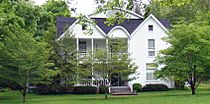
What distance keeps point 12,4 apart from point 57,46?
12.1 m

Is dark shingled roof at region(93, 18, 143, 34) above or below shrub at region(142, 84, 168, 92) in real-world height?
above

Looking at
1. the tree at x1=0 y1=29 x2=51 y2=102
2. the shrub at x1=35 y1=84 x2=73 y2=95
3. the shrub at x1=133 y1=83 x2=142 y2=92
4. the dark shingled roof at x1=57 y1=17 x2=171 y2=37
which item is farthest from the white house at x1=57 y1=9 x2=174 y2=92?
the tree at x1=0 y1=29 x2=51 y2=102

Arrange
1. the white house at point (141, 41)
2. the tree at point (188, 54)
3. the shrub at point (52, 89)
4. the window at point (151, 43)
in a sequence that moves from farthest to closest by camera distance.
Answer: the window at point (151, 43), the white house at point (141, 41), the shrub at point (52, 89), the tree at point (188, 54)

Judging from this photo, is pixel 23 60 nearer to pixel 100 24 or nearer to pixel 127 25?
pixel 100 24

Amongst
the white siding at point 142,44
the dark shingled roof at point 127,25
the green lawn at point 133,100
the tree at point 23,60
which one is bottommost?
the green lawn at point 133,100

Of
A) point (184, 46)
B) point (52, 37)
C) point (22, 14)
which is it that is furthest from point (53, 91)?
point (184, 46)

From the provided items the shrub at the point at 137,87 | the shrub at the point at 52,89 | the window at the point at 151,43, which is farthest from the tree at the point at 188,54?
the window at the point at 151,43

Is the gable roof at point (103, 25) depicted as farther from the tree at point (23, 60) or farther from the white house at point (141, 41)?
the tree at point (23, 60)

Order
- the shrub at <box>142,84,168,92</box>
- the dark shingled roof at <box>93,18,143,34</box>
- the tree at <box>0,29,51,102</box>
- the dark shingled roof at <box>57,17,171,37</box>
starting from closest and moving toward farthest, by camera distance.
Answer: the tree at <box>0,29,51,102</box>, the shrub at <box>142,84,168,92</box>, the dark shingled roof at <box>57,17,171,37</box>, the dark shingled roof at <box>93,18,143,34</box>

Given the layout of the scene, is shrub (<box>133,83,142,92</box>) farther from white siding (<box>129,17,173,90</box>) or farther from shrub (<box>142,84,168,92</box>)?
white siding (<box>129,17,173,90</box>)

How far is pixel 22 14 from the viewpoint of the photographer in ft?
83.1

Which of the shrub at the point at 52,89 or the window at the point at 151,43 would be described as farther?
the window at the point at 151,43

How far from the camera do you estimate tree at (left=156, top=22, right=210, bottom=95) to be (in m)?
27.6

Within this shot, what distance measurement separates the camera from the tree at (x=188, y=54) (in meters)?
27.6
